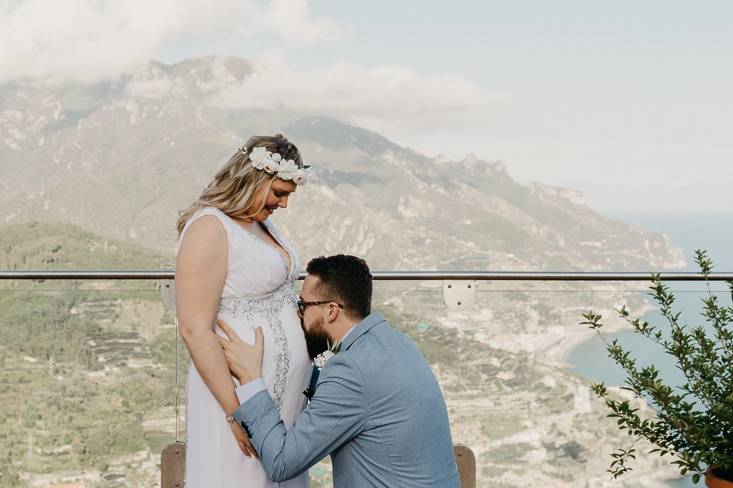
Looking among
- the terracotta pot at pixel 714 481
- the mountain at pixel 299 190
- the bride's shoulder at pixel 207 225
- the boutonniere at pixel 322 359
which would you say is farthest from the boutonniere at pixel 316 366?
the mountain at pixel 299 190

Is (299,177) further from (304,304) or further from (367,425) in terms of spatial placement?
(367,425)

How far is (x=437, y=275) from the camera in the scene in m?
3.58

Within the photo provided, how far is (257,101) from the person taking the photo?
98.0m

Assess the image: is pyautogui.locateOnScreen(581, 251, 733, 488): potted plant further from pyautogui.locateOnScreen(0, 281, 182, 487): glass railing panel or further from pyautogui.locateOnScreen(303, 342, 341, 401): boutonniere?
pyautogui.locateOnScreen(0, 281, 182, 487): glass railing panel

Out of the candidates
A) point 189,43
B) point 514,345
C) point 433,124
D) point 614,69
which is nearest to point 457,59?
point 433,124

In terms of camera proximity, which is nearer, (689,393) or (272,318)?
(272,318)

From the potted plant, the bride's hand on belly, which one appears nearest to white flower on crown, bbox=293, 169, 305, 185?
the bride's hand on belly

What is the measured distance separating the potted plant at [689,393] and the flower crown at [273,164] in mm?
1348

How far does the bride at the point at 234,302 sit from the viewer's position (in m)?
2.11

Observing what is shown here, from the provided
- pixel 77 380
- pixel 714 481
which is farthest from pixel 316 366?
pixel 77 380

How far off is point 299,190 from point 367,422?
6503cm

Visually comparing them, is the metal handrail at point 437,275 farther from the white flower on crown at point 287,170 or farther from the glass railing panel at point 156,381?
the white flower on crown at point 287,170

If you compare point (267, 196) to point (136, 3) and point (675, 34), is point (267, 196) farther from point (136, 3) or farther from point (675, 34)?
point (136, 3)

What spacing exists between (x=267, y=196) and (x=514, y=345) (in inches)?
73.4
